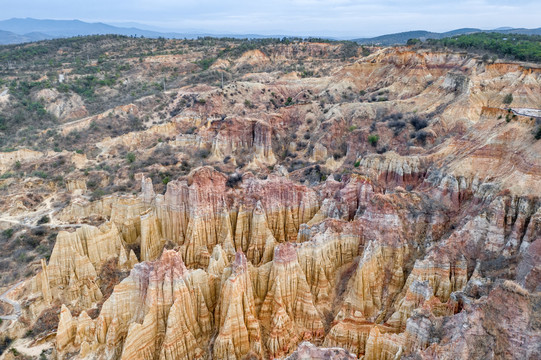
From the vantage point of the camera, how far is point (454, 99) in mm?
53094

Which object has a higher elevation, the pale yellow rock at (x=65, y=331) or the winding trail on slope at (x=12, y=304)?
the pale yellow rock at (x=65, y=331)

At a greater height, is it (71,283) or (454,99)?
(454,99)

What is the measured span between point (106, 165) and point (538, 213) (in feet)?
174

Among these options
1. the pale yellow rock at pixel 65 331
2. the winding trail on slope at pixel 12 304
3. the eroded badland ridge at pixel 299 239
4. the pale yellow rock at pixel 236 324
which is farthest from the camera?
the winding trail on slope at pixel 12 304

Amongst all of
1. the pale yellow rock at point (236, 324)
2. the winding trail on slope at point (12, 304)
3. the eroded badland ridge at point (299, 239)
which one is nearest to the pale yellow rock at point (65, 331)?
the eroded badland ridge at point (299, 239)

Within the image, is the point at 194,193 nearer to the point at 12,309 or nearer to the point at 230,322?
the point at 230,322

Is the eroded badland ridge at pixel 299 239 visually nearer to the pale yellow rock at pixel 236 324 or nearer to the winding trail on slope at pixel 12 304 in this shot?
the pale yellow rock at pixel 236 324

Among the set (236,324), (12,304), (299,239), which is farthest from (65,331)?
(299,239)

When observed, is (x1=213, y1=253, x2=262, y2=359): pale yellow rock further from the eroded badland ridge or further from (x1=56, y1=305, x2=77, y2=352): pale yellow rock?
(x1=56, y1=305, x2=77, y2=352): pale yellow rock

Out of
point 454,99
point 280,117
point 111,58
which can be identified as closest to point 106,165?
point 280,117

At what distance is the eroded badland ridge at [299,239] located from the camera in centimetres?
2181

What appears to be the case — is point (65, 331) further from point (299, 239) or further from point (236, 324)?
point (299, 239)

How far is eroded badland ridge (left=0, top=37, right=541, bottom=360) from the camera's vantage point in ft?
71.6

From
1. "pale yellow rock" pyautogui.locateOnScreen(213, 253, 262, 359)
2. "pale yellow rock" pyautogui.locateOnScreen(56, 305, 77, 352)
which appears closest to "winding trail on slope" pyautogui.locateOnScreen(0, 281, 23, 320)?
"pale yellow rock" pyautogui.locateOnScreen(56, 305, 77, 352)
